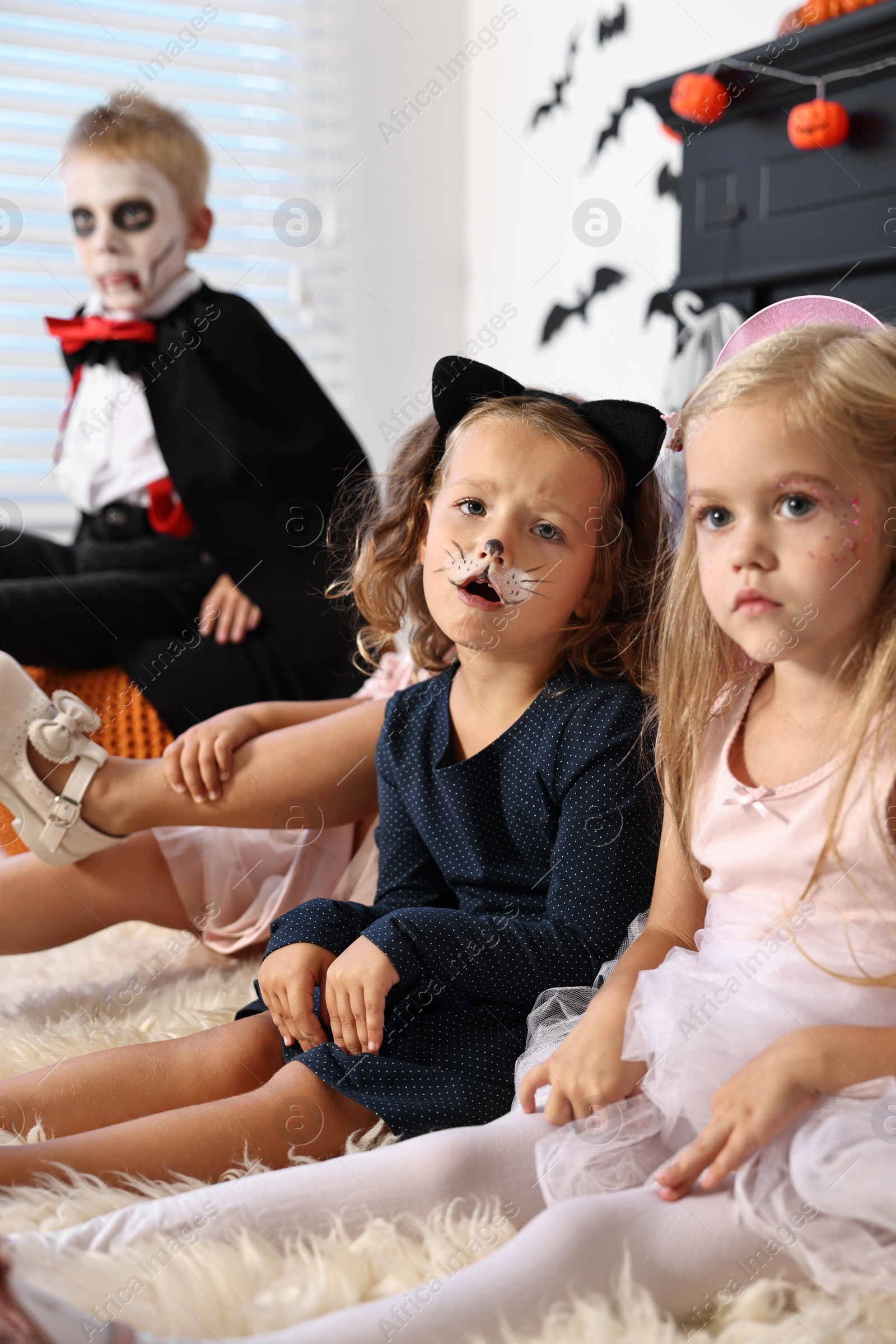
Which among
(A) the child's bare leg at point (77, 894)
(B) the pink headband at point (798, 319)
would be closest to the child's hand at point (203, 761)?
(A) the child's bare leg at point (77, 894)

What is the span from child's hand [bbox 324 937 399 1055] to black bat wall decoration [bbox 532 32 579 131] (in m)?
2.20

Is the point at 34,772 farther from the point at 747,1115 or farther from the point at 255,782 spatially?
the point at 747,1115

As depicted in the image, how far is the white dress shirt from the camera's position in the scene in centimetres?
168

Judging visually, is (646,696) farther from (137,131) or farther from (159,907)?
(137,131)

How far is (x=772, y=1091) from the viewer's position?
2.17 ft

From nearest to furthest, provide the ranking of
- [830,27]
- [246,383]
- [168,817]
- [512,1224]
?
[512,1224] < [168,817] < [830,27] < [246,383]

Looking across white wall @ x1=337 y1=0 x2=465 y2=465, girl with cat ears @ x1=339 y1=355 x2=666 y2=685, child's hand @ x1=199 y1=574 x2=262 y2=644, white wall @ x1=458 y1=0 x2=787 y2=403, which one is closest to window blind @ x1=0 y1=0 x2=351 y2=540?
white wall @ x1=337 y1=0 x2=465 y2=465

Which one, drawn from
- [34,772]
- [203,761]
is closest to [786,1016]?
[203,761]

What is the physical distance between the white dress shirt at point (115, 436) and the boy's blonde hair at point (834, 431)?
3.43ft

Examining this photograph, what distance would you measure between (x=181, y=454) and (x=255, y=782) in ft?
2.21

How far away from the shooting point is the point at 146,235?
1650 millimetres

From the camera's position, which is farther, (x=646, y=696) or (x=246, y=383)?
(x=246, y=383)

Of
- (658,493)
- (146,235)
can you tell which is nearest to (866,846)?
(658,493)

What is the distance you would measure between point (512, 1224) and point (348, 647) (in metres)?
0.95
